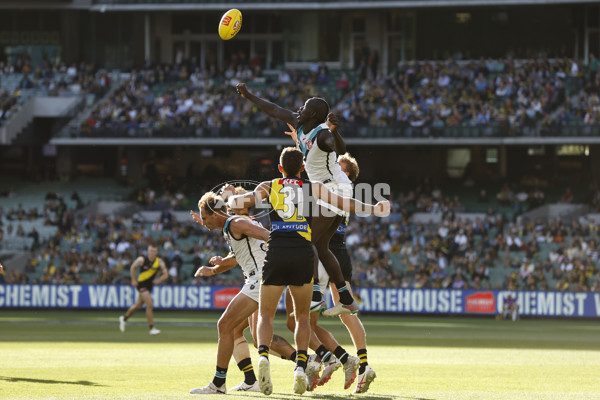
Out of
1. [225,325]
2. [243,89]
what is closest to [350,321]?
[225,325]

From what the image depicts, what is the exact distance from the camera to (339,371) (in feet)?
53.6

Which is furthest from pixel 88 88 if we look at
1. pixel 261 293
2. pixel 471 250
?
pixel 261 293

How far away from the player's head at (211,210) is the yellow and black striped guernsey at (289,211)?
0.92 metres

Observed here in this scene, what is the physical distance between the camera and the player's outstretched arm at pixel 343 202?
11.2 meters

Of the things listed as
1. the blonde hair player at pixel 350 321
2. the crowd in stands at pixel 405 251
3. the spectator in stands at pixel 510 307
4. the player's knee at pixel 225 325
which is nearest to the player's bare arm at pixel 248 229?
the player's knee at pixel 225 325

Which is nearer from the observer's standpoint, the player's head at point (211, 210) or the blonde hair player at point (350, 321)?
the player's head at point (211, 210)

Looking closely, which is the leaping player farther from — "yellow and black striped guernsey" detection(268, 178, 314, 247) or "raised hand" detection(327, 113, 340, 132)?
"yellow and black striped guernsey" detection(268, 178, 314, 247)

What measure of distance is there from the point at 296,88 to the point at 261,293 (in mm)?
33160

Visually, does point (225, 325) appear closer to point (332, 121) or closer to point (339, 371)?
point (332, 121)

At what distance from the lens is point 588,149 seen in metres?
44.1

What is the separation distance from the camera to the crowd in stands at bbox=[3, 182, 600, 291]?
35.6m

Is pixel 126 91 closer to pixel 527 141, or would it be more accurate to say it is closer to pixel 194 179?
pixel 194 179

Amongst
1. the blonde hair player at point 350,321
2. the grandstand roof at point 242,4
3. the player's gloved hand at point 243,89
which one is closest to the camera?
the blonde hair player at point 350,321

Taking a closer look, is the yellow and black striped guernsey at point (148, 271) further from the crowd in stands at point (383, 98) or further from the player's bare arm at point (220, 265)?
the crowd in stands at point (383, 98)
